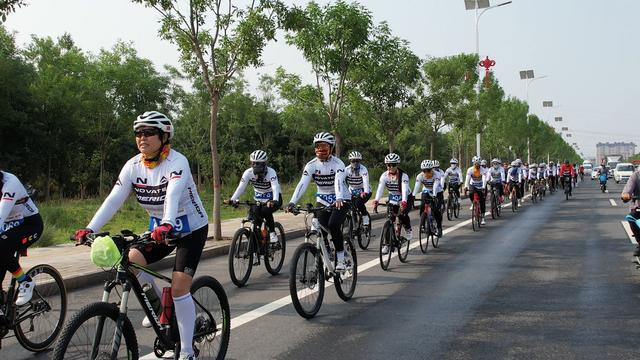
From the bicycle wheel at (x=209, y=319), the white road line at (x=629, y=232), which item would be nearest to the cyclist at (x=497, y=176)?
the white road line at (x=629, y=232)

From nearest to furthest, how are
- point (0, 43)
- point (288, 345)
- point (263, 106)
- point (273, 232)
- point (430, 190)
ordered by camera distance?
point (288, 345), point (273, 232), point (430, 190), point (0, 43), point (263, 106)

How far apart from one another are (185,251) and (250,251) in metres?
4.48

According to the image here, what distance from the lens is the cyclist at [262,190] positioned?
8938 millimetres

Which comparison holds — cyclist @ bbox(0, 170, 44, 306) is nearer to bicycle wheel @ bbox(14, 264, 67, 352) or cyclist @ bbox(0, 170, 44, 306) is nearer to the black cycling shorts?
bicycle wheel @ bbox(14, 264, 67, 352)

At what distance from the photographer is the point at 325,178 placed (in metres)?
8.27

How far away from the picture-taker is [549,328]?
597cm

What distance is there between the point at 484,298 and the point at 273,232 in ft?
11.0

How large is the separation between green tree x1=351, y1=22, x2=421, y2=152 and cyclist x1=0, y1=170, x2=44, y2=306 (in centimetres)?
1641

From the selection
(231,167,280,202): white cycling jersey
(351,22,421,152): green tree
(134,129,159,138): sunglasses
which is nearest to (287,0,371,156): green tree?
(351,22,421,152): green tree

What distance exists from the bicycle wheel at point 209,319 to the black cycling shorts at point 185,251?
0.21 meters

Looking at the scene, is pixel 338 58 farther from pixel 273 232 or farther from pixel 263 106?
pixel 263 106

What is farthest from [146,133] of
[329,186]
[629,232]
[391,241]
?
[629,232]

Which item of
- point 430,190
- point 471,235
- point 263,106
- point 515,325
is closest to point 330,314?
point 515,325

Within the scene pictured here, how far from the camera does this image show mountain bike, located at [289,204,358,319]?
6.31 meters
